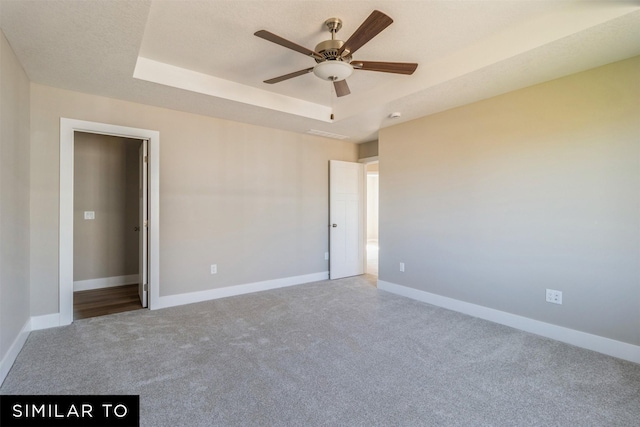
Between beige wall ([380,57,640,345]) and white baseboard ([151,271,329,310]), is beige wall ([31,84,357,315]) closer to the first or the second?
white baseboard ([151,271,329,310])

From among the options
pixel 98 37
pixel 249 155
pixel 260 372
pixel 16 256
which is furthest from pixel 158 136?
pixel 260 372

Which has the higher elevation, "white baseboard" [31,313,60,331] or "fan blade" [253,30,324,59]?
"fan blade" [253,30,324,59]

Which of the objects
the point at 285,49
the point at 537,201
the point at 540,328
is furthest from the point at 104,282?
the point at 537,201

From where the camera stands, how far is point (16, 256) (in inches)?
99.5

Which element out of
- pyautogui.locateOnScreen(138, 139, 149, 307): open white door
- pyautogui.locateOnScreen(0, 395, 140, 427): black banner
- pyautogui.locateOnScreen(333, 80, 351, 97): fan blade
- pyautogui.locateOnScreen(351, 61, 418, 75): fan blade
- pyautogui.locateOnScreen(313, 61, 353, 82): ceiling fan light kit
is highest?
pyautogui.locateOnScreen(351, 61, 418, 75): fan blade

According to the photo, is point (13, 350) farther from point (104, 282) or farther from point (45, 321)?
point (104, 282)

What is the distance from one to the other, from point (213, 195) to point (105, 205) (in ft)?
6.53

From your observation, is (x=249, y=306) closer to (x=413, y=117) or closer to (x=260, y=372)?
(x=260, y=372)

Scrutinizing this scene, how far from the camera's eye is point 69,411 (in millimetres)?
1875

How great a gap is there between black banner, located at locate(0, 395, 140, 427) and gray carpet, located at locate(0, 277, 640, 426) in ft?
0.21

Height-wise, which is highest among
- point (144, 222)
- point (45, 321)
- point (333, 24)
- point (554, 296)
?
point (333, 24)

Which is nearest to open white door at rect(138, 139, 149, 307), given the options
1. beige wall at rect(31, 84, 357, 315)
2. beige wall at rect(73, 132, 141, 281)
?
beige wall at rect(31, 84, 357, 315)

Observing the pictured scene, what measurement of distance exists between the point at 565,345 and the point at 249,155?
4.17 metres

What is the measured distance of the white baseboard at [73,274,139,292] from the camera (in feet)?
14.7
